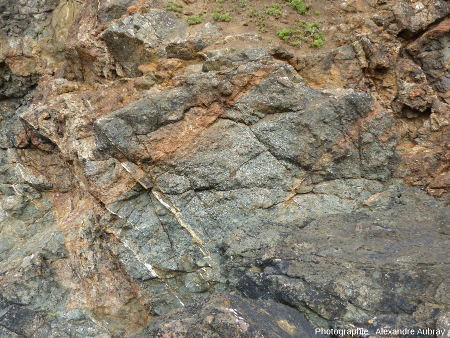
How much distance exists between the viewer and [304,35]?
14180 millimetres

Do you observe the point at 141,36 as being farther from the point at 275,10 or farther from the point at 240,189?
the point at 240,189

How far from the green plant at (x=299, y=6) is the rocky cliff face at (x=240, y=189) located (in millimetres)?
1078

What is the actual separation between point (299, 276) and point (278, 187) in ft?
8.80

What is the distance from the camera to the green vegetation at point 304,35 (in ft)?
45.7

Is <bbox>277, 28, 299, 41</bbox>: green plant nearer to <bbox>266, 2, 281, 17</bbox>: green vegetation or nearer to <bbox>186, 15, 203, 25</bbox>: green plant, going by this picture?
<bbox>266, 2, 281, 17</bbox>: green vegetation

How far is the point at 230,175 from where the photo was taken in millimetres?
11859

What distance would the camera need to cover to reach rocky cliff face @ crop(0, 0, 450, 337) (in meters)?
9.88

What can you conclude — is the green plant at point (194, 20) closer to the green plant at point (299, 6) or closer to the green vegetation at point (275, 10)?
the green vegetation at point (275, 10)

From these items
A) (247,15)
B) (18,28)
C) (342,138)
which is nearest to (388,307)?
(342,138)

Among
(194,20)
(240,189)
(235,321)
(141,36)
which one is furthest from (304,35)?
(235,321)

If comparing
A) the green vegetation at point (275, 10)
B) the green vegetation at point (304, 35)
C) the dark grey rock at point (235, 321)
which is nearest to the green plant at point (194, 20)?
the green vegetation at point (275, 10)

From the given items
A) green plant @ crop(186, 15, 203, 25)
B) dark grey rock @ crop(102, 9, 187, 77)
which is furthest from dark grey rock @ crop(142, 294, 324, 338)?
green plant @ crop(186, 15, 203, 25)

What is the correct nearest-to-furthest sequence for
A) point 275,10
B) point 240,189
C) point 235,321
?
point 235,321 → point 240,189 → point 275,10

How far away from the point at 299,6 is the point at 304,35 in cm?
138
